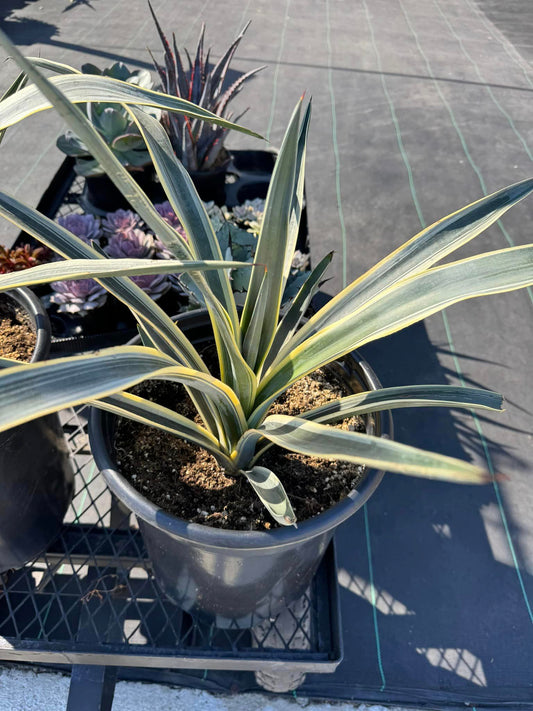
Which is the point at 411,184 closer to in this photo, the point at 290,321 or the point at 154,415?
the point at 290,321

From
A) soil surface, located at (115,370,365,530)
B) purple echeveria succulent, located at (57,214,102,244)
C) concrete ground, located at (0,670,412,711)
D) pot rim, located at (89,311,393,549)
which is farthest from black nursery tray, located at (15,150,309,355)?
concrete ground, located at (0,670,412,711)

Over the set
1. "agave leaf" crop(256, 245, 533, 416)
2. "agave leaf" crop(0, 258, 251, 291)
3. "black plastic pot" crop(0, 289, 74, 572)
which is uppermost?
"agave leaf" crop(0, 258, 251, 291)

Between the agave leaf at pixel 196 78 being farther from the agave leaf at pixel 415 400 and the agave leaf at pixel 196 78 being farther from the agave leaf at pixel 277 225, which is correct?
the agave leaf at pixel 415 400

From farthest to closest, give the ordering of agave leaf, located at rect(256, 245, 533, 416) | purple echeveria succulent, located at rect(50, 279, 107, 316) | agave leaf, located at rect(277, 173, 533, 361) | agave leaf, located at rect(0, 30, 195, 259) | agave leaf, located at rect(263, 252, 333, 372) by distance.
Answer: purple echeveria succulent, located at rect(50, 279, 107, 316) → agave leaf, located at rect(263, 252, 333, 372) → agave leaf, located at rect(277, 173, 533, 361) → agave leaf, located at rect(256, 245, 533, 416) → agave leaf, located at rect(0, 30, 195, 259)

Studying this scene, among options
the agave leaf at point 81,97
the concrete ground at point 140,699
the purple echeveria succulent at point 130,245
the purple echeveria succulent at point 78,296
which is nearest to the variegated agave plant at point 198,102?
the purple echeveria succulent at point 130,245

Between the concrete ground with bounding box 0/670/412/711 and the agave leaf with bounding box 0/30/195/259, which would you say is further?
the concrete ground with bounding box 0/670/412/711

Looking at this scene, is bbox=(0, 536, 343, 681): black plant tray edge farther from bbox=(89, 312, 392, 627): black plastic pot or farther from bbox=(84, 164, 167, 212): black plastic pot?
bbox=(84, 164, 167, 212): black plastic pot

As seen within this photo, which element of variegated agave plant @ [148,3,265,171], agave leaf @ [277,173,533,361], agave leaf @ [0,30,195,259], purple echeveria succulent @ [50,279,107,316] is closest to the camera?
agave leaf @ [0,30,195,259]

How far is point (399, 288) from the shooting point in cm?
47

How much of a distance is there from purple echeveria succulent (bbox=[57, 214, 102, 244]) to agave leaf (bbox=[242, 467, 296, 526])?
66 cm

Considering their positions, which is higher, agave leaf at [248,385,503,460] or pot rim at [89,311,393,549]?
agave leaf at [248,385,503,460]

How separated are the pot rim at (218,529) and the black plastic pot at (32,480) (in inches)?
5.3

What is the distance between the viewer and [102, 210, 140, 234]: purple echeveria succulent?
3.24 feet

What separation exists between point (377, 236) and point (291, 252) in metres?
0.92
